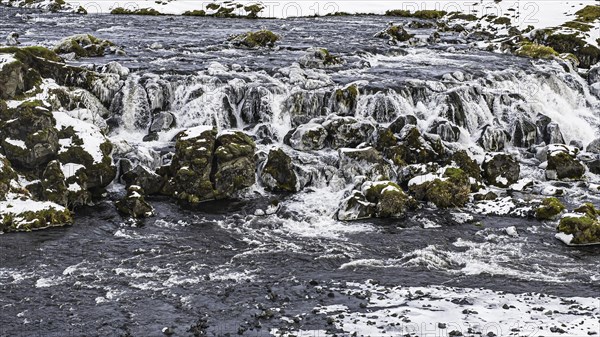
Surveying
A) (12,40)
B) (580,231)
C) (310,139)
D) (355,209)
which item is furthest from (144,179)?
(12,40)

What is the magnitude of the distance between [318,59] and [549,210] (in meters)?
24.5

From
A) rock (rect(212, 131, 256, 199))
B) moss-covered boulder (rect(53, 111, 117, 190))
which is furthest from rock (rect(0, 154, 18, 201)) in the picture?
rock (rect(212, 131, 256, 199))

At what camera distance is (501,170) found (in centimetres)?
3319

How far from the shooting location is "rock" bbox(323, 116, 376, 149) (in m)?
35.2

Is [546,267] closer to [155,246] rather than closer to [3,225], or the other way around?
[155,246]

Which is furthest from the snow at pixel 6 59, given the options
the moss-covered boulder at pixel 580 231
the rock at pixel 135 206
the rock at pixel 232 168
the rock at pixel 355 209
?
the moss-covered boulder at pixel 580 231

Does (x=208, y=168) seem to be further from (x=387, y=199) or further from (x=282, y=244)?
(x=387, y=199)

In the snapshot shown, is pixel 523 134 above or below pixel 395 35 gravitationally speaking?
below

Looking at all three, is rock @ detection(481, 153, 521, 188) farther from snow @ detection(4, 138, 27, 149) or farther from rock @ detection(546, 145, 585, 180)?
snow @ detection(4, 138, 27, 149)

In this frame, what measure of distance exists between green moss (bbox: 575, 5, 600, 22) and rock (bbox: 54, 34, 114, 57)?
50.0m

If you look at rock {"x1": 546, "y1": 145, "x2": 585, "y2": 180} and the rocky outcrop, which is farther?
rock {"x1": 546, "y1": 145, "x2": 585, "y2": 180}

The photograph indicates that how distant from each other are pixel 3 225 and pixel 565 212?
83.9 ft

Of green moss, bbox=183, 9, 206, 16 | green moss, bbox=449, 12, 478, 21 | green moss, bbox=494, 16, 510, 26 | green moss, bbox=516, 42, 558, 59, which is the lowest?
green moss, bbox=516, 42, 558, 59

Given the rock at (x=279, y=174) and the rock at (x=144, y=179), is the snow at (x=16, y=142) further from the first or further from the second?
the rock at (x=279, y=174)
